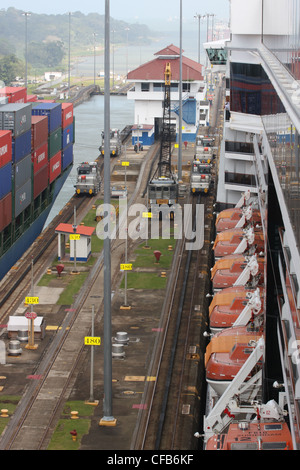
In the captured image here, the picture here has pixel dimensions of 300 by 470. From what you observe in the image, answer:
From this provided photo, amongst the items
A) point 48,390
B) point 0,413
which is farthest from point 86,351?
point 0,413

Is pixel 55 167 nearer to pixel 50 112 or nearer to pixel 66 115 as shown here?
pixel 50 112

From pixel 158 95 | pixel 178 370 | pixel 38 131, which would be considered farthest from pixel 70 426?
pixel 158 95

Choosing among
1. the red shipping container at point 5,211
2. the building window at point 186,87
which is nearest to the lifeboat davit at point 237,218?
the red shipping container at point 5,211

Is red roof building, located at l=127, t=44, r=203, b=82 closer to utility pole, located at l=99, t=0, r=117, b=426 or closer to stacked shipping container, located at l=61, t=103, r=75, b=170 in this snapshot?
stacked shipping container, located at l=61, t=103, r=75, b=170

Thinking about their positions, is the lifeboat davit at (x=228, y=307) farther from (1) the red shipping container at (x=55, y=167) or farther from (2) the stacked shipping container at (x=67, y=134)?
(2) the stacked shipping container at (x=67, y=134)

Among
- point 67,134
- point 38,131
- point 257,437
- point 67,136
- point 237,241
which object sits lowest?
point 257,437

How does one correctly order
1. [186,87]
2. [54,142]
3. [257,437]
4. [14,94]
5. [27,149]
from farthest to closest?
[186,87]
[54,142]
[14,94]
[27,149]
[257,437]

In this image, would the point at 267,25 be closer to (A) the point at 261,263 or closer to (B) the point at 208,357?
(A) the point at 261,263
